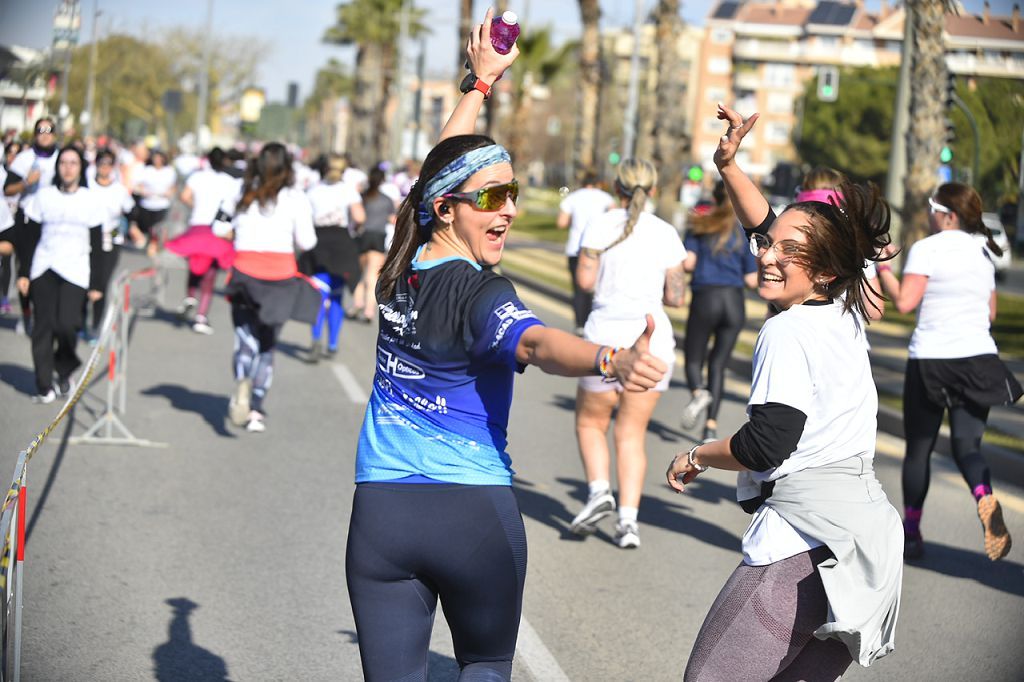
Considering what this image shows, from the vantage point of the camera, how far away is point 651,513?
8.00m

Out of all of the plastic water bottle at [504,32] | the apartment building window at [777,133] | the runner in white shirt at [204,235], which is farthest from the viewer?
the apartment building window at [777,133]

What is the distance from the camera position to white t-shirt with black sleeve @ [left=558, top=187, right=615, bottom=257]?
1514 cm

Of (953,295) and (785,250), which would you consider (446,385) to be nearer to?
(785,250)

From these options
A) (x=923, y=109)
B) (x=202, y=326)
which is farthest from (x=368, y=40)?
(x=202, y=326)

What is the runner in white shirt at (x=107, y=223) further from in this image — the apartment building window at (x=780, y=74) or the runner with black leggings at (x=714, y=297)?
the apartment building window at (x=780, y=74)

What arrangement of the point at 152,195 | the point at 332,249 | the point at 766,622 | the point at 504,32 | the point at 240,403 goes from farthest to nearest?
the point at 152,195, the point at 332,249, the point at 240,403, the point at 504,32, the point at 766,622

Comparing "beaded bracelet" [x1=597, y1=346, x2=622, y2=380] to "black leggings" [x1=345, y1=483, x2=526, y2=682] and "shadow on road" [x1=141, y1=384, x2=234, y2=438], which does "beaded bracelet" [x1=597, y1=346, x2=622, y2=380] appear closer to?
"black leggings" [x1=345, y1=483, x2=526, y2=682]

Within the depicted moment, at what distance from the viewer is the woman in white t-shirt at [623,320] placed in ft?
23.1

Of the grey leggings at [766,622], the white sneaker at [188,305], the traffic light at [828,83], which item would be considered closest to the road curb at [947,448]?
the grey leggings at [766,622]

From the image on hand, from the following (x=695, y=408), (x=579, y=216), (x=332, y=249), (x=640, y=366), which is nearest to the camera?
(x=640, y=366)

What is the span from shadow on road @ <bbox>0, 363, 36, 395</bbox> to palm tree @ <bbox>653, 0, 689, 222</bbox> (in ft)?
60.9

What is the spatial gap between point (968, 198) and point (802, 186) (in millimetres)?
823

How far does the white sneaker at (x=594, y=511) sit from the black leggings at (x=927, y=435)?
1.63 meters

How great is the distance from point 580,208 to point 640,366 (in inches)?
507
